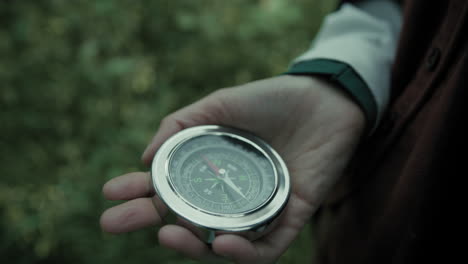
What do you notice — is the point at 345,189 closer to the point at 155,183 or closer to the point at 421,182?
the point at 421,182

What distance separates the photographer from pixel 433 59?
5.21 ft

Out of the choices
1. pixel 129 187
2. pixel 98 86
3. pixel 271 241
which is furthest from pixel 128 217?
pixel 98 86

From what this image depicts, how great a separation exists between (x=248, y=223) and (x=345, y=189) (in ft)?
2.24

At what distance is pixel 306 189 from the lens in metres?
1.84

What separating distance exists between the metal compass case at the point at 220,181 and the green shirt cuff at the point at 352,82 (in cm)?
44

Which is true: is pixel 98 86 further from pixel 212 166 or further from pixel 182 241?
pixel 182 241

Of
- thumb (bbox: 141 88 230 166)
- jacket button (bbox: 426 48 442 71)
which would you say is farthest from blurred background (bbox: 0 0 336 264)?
jacket button (bbox: 426 48 442 71)

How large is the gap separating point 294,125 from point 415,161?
2.03 ft

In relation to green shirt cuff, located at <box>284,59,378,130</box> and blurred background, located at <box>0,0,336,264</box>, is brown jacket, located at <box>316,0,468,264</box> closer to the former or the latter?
green shirt cuff, located at <box>284,59,378,130</box>

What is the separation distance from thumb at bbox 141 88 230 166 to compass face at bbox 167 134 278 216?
77 mm

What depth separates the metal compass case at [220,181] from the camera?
163cm

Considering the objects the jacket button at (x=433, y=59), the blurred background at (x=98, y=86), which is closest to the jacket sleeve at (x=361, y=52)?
the jacket button at (x=433, y=59)

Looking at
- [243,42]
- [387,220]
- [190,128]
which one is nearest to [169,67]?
[243,42]

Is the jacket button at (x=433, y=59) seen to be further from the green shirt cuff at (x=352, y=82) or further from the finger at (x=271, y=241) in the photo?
the finger at (x=271, y=241)
